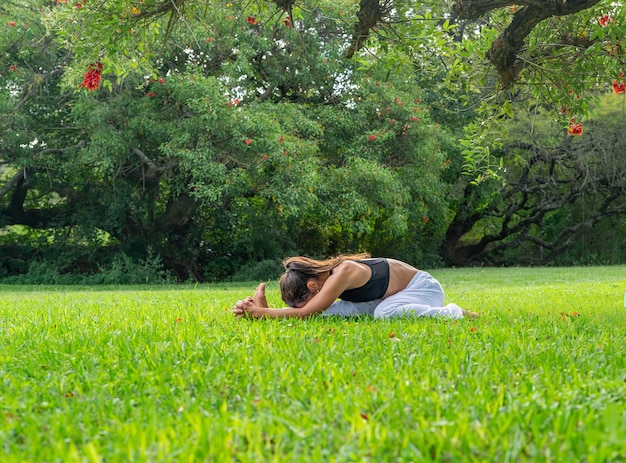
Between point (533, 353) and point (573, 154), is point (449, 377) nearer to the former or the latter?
point (533, 353)

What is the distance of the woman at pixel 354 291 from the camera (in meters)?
4.78

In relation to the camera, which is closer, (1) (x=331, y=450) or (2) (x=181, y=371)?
(1) (x=331, y=450)

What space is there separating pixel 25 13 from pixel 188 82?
371 centimetres

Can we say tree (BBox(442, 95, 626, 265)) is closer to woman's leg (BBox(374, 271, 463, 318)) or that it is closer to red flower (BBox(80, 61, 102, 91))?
woman's leg (BBox(374, 271, 463, 318))

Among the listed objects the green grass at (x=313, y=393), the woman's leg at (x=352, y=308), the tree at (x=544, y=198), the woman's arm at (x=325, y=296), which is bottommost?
the green grass at (x=313, y=393)

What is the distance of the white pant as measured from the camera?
5059 millimetres

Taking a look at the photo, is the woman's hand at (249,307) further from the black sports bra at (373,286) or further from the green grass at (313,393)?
the black sports bra at (373,286)

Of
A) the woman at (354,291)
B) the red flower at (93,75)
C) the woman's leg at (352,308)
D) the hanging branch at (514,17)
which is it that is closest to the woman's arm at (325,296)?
the woman at (354,291)

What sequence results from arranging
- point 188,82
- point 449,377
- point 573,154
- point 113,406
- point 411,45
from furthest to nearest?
point 573,154, point 188,82, point 411,45, point 449,377, point 113,406

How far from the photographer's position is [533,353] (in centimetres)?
333

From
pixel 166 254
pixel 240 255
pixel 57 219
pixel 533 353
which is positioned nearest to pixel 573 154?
pixel 240 255

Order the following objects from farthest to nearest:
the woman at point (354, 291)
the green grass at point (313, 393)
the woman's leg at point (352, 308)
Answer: the woman's leg at point (352, 308) → the woman at point (354, 291) → the green grass at point (313, 393)

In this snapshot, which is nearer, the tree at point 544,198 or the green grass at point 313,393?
the green grass at point 313,393

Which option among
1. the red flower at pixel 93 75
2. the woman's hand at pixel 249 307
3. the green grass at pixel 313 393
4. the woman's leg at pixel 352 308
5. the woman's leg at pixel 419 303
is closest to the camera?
the green grass at pixel 313 393
